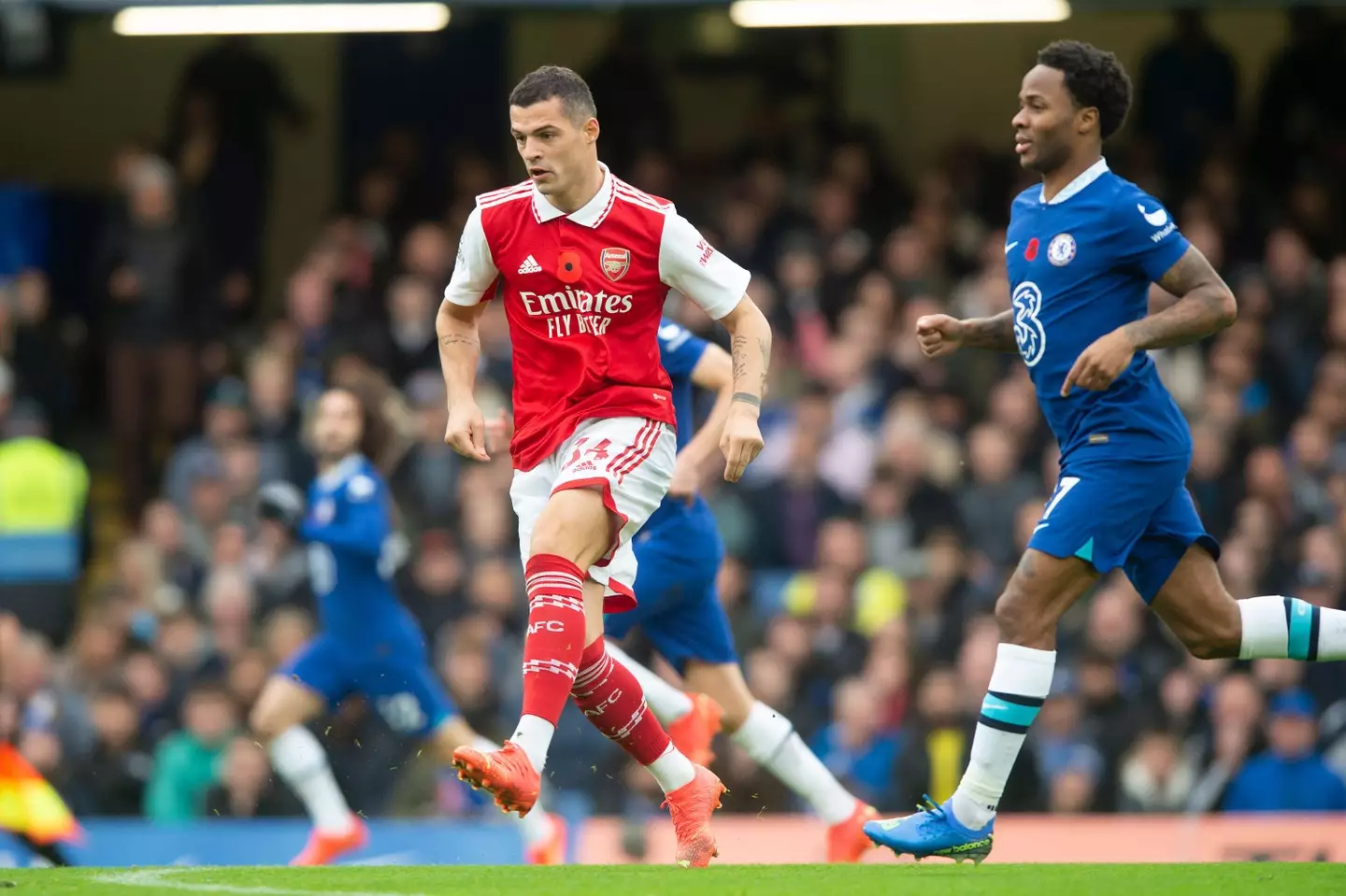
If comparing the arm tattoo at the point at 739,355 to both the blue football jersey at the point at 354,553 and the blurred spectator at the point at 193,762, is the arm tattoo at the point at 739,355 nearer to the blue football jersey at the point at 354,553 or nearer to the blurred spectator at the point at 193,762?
the blue football jersey at the point at 354,553

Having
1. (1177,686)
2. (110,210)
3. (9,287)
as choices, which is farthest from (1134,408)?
(110,210)

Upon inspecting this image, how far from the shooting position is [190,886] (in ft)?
19.3

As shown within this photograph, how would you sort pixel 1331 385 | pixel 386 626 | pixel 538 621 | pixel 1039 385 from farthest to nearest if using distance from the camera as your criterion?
pixel 1331 385 < pixel 386 626 < pixel 1039 385 < pixel 538 621

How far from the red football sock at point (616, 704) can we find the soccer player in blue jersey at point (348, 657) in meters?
3.39

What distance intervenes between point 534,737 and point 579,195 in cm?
169

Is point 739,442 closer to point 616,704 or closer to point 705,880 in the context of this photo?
point 616,704

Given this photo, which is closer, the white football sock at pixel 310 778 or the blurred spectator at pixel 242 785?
the white football sock at pixel 310 778

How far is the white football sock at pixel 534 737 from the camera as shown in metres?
5.79

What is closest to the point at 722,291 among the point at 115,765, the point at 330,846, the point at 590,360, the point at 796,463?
the point at 590,360

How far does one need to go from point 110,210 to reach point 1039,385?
11576 millimetres

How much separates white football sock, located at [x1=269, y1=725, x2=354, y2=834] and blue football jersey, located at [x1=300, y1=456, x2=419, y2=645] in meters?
0.68

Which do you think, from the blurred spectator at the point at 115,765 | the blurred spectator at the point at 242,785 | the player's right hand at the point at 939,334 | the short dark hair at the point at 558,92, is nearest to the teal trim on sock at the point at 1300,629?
the player's right hand at the point at 939,334

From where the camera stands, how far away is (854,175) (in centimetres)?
1479

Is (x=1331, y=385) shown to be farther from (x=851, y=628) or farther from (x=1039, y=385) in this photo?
(x=1039, y=385)
